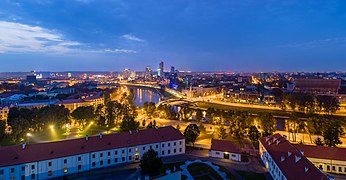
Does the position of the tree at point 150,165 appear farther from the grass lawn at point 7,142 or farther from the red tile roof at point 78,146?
the grass lawn at point 7,142

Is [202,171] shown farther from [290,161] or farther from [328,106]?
[328,106]

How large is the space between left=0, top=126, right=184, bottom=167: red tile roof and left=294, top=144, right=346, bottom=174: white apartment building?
13.1m

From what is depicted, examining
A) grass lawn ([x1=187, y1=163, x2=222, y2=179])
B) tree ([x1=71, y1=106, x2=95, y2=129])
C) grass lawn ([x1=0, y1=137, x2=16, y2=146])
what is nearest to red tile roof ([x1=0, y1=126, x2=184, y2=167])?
grass lawn ([x1=187, y1=163, x2=222, y2=179])

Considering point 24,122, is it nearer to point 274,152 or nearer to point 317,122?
point 274,152

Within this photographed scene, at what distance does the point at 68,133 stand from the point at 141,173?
18.6m

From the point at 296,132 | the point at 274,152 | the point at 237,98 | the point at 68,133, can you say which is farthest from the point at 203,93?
the point at 274,152

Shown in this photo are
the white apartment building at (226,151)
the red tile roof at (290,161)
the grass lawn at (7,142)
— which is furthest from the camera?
the grass lawn at (7,142)

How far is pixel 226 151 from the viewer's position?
2312cm

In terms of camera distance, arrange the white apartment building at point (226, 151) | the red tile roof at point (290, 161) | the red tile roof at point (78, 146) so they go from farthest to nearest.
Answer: the white apartment building at point (226, 151)
the red tile roof at point (78, 146)
the red tile roof at point (290, 161)

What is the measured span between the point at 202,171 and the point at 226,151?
4580 mm

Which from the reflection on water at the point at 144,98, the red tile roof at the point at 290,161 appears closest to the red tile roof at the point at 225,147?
the red tile roof at the point at 290,161

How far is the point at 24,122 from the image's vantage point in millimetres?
29422

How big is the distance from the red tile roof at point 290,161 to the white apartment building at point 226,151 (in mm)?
2998

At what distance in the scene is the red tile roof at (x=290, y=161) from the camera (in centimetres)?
1466
